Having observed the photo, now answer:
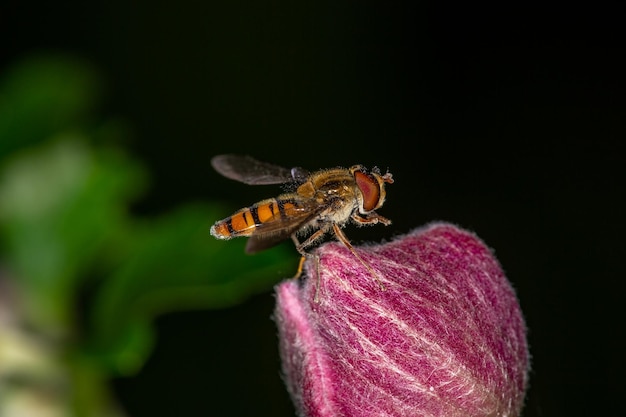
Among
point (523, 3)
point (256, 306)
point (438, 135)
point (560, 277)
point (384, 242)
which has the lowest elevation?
point (384, 242)

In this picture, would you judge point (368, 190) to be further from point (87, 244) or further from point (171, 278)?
A: point (87, 244)

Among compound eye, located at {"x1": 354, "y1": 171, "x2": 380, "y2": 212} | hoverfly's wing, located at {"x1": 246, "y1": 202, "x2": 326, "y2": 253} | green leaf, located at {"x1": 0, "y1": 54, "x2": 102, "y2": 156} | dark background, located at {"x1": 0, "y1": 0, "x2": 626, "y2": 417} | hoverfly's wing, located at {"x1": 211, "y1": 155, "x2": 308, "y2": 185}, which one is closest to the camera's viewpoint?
hoverfly's wing, located at {"x1": 246, "y1": 202, "x2": 326, "y2": 253}

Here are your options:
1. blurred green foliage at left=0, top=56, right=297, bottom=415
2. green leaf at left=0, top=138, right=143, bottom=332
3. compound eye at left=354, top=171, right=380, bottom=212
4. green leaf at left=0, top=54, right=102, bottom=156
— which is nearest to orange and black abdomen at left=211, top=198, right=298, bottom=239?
compound eye at left=354, top=171, right=380, bottom=212

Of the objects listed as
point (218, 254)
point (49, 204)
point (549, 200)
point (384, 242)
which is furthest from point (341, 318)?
point (549, 200)

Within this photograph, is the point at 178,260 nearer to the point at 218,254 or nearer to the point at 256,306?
the point at 218,254

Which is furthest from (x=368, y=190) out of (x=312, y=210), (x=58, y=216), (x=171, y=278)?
(x=58, y=216)

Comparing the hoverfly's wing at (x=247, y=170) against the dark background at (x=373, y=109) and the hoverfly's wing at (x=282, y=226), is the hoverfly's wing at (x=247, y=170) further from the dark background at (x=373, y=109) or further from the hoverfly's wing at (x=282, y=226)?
the dark background at (x=373, y=109)

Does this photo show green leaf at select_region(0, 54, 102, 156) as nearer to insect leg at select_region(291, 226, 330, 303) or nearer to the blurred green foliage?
the blurred green foliage
